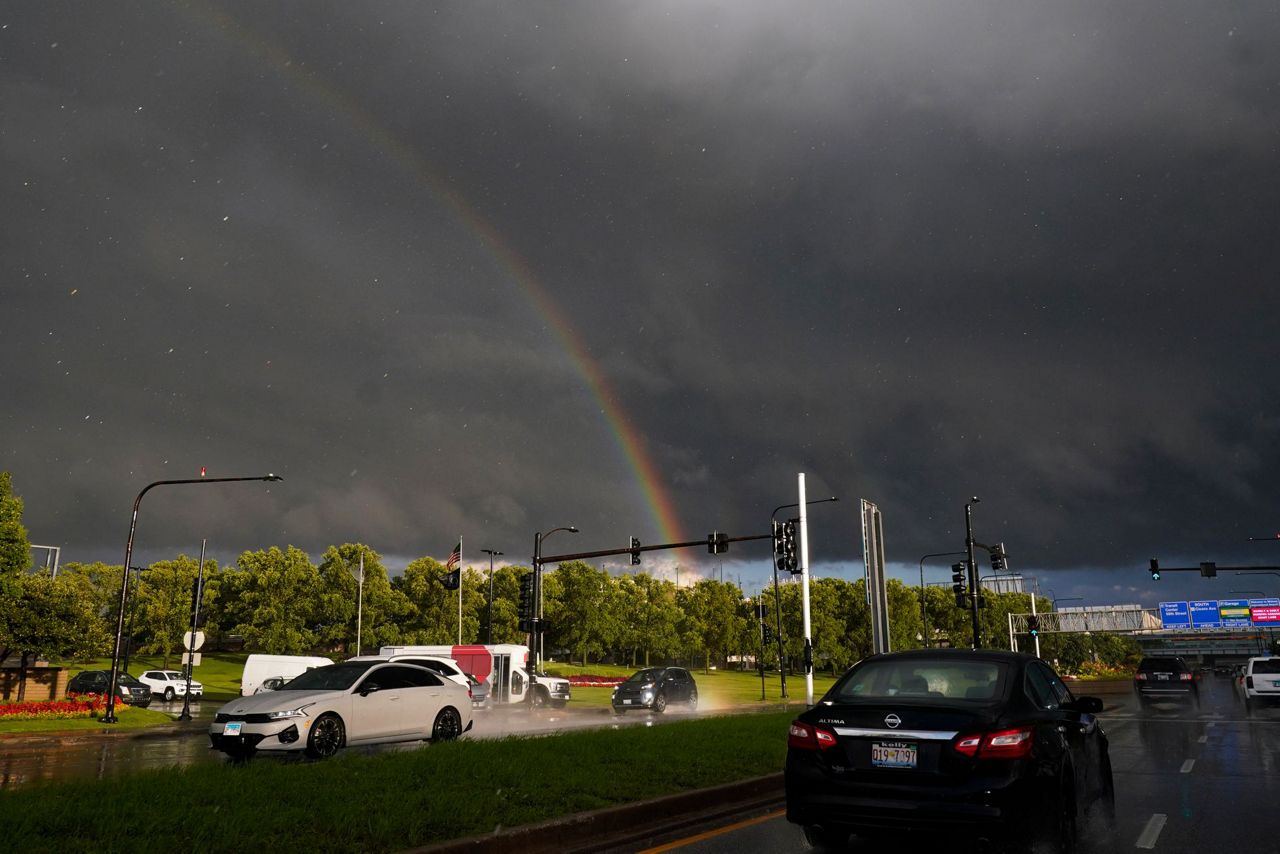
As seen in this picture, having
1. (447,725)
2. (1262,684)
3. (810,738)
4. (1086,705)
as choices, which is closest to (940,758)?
(810,738)

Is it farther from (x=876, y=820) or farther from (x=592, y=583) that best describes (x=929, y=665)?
(x=592, y=583)

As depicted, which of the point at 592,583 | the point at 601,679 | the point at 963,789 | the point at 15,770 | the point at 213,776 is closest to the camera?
the point at 963,789

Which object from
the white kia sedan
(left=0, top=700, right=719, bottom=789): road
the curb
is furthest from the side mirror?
the white kia sedan

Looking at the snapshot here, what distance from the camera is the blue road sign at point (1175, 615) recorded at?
92.4m

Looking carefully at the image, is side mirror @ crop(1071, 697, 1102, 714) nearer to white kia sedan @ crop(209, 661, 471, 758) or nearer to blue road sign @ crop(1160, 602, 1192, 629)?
white kia sedan @ crop(209, 661, 471, 758)

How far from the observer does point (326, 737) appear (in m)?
14.4

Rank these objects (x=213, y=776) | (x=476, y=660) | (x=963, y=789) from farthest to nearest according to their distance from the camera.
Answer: (x=476, y=660)
(x=213, y=776)
(x=963, y=789)

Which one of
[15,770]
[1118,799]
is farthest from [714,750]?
[15,770]

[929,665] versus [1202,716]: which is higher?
[929,665]

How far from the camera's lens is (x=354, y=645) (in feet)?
246

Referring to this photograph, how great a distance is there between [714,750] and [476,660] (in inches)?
1230

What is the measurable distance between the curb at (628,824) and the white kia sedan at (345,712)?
22.9 feet

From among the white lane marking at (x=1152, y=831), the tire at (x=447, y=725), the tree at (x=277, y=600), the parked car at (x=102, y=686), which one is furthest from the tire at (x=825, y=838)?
the tree at (x=277, y=600)

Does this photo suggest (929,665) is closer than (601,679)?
Yes
